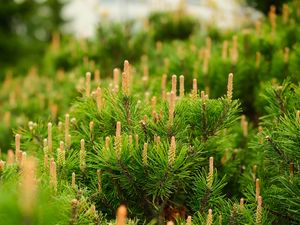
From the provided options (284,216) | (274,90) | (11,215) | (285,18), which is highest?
(285,18)

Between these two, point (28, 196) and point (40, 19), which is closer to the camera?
point (28, 196)

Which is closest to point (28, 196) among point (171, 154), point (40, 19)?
point (171, 154)

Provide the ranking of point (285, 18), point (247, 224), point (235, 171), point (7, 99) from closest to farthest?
point (247, 224), point (235, 171), point (285, 18), point (7, 99)

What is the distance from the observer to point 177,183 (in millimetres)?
1386

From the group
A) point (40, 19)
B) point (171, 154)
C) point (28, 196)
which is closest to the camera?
point (28, 196)

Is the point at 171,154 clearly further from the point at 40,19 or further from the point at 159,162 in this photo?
the point at 40,19

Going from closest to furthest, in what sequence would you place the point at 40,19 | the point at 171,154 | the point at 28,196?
the point at 28,196 < the point at 171,154 < the point at 40,19

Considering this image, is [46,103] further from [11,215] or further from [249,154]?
[11,215]

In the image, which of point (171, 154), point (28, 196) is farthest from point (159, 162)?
point (28, 196)

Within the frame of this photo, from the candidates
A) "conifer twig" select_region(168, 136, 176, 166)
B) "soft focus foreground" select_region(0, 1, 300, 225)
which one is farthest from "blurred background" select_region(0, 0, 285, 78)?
"conifer twig" select_region(168, 136, 176, 166)

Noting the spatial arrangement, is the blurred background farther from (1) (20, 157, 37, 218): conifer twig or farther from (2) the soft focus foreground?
(1) (20, 157, 37, 218): conifer twig

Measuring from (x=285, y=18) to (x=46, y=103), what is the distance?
1.28 meters

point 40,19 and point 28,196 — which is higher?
point 40,19

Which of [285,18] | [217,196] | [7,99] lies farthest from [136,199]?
[7,99]
